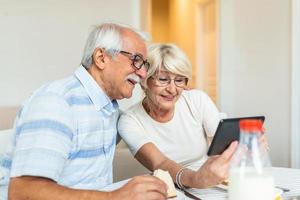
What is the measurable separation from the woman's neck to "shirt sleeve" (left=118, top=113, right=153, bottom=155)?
0.60 ft

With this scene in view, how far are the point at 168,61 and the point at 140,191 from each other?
84cm

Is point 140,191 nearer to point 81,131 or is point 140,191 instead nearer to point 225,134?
point 81,131

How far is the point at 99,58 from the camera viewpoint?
1224 mm

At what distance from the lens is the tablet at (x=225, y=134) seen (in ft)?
3.93

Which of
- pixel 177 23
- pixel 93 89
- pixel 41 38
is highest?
pixel 177 23

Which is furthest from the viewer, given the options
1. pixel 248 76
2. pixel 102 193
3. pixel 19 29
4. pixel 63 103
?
pixel 248 76

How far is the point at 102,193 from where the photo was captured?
2.93ft

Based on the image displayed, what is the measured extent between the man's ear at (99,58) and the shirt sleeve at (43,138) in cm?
23

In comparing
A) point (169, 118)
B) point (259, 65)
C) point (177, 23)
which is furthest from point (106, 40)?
point (177, 23)

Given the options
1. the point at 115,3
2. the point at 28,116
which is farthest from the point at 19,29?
the point at 28,116

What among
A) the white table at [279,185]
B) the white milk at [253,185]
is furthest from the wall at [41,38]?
the white milk at [253,185]

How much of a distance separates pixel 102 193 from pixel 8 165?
479mm

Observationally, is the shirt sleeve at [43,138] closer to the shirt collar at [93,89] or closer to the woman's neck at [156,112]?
the shirt collar at [93,89]

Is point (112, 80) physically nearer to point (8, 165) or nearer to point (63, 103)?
point (63, 103)
